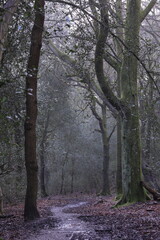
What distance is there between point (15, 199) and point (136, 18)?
11.2 m

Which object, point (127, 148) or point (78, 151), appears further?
point (78, 151)

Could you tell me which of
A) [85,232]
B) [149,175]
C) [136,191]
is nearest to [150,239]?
[85,232]

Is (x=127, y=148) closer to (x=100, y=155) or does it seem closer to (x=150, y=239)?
(x=150, y=239)

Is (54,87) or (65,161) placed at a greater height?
(54,87)

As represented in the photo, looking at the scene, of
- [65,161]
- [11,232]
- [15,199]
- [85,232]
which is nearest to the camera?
[85,232]

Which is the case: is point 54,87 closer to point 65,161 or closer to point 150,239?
point 65,161

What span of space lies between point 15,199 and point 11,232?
10137 mm

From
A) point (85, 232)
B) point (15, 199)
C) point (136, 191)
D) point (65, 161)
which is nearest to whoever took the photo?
point (85, 232)

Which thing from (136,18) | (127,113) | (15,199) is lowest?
(15,199)

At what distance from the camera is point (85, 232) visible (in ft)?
21.3

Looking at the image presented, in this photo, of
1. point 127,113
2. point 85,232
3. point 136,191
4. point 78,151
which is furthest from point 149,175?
point 78,151

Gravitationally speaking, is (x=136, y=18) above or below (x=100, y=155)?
above

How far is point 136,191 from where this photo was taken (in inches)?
462

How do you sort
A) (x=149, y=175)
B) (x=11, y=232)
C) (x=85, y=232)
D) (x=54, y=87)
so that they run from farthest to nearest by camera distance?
(x=54, y=87), (x=149, y=175), (x=11, y=232), (x=85, y=232)
